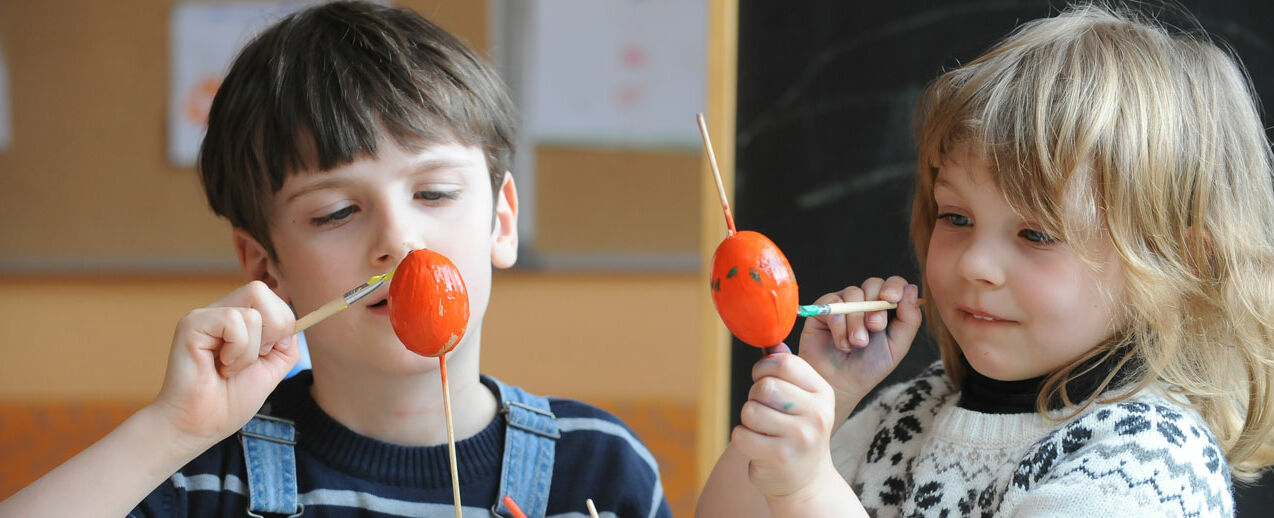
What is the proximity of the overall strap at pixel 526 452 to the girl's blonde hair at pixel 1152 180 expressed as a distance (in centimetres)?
53

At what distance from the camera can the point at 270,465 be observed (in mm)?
1208

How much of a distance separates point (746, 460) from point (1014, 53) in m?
0.50

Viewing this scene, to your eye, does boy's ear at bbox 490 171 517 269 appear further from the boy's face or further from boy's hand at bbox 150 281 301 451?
boy's hand at bbox 150 281 301 451

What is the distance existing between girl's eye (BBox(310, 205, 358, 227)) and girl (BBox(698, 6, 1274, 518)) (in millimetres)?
455

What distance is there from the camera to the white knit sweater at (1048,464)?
3.14 ft

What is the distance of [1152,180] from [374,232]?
75cm

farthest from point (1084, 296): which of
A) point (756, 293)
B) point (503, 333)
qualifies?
point (503, 333)

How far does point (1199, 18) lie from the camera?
1444mm

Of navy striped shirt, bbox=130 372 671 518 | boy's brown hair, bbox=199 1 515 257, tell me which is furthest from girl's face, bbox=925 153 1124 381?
boy's brown hair, bbox=199 1 515 257

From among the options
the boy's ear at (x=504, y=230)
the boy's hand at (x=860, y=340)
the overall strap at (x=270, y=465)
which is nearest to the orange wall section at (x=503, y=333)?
the boy's ear at (x=504, y=230)

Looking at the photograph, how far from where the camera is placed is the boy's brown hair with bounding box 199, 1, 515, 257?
117 cm

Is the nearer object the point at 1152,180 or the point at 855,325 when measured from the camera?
the point at 1152,180

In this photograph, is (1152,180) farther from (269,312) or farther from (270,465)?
(270,465)

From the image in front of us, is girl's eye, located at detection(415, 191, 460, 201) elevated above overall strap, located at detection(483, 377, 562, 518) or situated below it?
above
